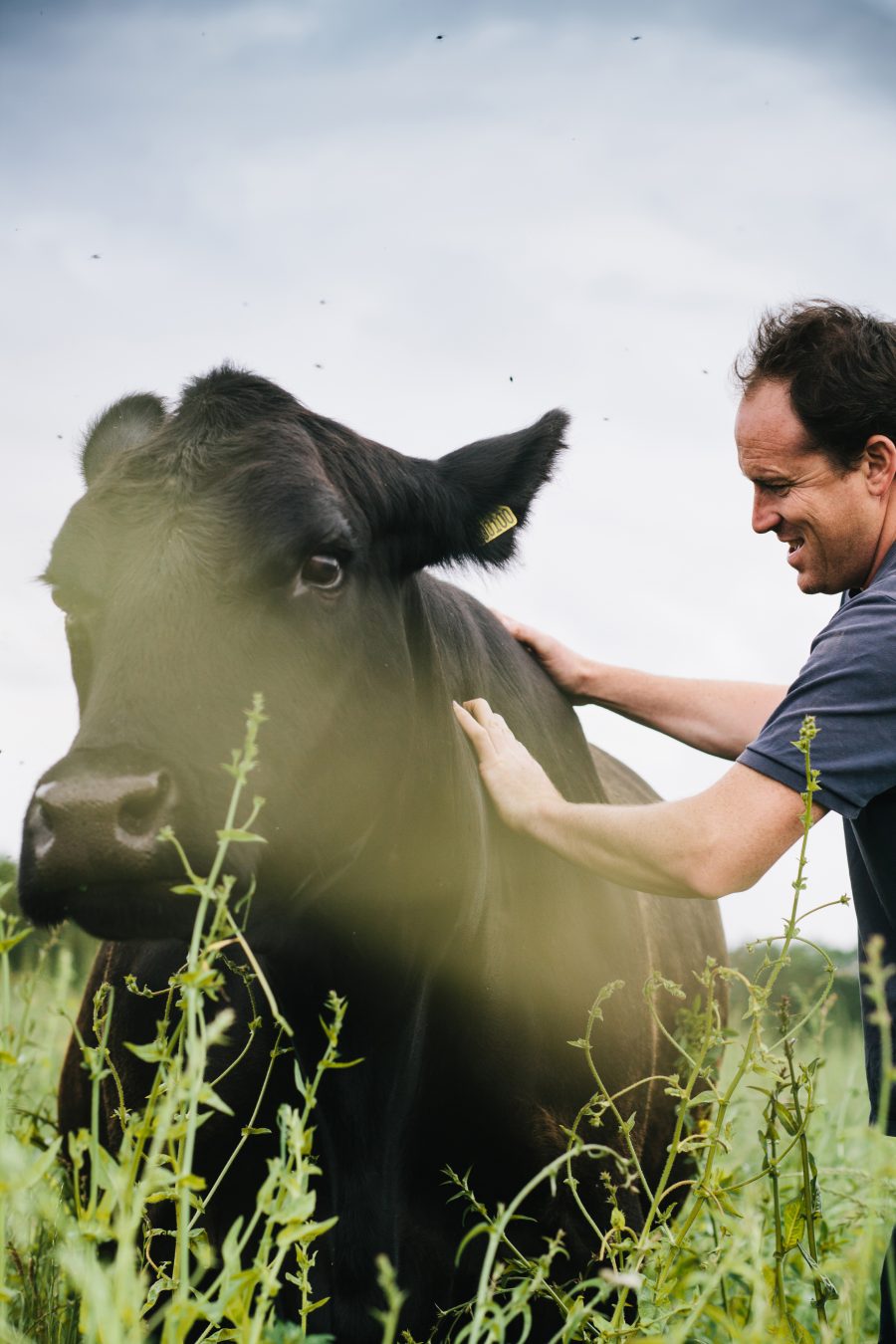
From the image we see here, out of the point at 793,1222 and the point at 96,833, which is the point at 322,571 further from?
the point at 793,1222

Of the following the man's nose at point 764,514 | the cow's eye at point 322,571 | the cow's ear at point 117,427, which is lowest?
the cow's eye at point 322,571

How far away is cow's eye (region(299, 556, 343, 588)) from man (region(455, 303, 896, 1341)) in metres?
0.74

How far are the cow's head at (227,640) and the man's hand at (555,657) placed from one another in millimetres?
1035

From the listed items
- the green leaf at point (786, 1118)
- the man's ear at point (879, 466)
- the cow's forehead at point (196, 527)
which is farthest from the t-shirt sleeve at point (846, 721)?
the cow's forehead at point (196, 527)

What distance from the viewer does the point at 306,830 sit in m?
2.81

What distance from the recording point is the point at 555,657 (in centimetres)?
466

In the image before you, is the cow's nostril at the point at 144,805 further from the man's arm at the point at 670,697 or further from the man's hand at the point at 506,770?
the man's arm at the point at 670,697

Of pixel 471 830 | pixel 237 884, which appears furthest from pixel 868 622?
pixel 237 884

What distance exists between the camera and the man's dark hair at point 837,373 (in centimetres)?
312

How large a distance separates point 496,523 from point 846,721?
4.68 feet

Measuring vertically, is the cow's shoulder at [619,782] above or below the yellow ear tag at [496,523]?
below

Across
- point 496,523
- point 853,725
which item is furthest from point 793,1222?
point 496,523

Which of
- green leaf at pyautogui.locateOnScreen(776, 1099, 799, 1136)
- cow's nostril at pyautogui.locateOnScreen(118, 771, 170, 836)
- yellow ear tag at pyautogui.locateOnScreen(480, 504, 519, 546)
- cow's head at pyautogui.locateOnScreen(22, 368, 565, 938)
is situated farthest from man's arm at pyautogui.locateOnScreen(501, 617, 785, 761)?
cow's nostril at pyautogui.locateOnScreen(118, 771, 170, 836)

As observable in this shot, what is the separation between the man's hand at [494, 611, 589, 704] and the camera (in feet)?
15.1
